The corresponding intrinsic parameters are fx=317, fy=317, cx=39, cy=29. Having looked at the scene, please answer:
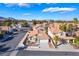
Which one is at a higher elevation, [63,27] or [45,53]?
[63,27]

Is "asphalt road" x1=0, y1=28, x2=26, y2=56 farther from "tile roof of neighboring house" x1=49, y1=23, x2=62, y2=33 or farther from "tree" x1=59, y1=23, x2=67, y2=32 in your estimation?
"tree" x1=59, y1=23, x2=67, y2=32

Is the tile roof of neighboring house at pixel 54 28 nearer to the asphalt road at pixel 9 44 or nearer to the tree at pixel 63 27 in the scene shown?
the tree at pixel 63 27

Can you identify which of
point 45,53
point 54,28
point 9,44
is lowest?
point 45,53

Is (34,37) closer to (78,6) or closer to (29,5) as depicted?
(29,5)

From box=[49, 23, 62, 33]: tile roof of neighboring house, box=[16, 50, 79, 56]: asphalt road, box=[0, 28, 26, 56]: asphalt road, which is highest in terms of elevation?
box=[49, 23, 62, 33]: tile roof of neighboring house

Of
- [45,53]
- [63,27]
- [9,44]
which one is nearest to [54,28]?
[63,27]

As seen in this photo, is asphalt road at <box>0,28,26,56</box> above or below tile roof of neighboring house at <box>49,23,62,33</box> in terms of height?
below

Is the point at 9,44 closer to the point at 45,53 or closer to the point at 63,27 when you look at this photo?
the point at 45,53

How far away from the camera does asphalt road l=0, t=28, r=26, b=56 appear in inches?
170

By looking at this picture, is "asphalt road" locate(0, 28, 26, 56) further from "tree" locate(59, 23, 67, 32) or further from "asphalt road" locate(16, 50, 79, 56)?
"tree" locate(59, 23, 67, 32)

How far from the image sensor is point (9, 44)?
435cm

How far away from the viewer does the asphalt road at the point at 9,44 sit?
4324 millimetres

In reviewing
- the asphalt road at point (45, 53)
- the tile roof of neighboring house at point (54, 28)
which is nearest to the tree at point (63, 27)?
the tile roof of neighboring house at point (54, 28)

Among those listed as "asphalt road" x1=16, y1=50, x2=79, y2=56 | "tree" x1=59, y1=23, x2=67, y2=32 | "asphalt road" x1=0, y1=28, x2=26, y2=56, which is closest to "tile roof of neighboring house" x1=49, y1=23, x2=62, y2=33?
"tree" x1=59, y1=23, x2=67, y2=32
